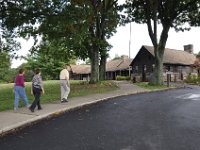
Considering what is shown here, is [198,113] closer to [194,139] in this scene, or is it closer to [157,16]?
[194,139]

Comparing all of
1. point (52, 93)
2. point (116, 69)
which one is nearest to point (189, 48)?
point (116, 69)

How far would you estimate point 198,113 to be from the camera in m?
13.0

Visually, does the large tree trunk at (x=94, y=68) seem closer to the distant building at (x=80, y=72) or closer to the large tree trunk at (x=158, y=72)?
the large tree trunk at (x=158, y=72)

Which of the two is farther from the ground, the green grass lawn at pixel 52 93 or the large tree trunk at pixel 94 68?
the large tree trunk at pixel 94 68

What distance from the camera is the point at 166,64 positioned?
2106 inches

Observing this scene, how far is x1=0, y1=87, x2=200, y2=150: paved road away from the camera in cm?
817

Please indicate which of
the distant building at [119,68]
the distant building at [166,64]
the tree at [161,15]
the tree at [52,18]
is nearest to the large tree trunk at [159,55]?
the tree at [161,15]

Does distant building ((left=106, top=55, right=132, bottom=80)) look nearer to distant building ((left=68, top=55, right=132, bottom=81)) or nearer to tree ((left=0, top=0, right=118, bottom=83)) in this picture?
distant building ((left=68, top=55, right=132, bottom=81))

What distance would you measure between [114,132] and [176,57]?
49.2m

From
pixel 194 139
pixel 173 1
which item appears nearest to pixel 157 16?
pixel 173 1

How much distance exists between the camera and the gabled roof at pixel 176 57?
54.5 meters

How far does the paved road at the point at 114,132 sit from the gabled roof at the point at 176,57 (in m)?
41.2

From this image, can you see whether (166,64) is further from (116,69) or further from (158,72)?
(158,72)

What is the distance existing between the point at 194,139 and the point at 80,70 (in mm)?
76070
